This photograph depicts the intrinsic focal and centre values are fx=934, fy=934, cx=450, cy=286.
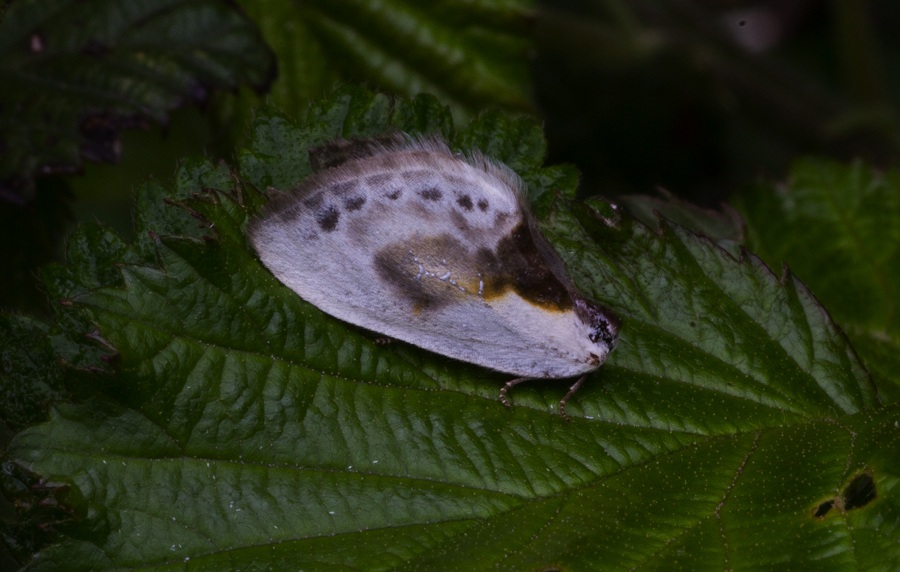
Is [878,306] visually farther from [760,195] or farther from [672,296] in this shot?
[672,296]

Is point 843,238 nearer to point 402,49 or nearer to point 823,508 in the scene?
point 823,508

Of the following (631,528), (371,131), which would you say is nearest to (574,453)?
(631,528)

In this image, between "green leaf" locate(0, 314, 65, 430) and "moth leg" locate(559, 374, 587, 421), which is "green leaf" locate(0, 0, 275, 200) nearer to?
"green leaf" locate(0, 314, 65, 430)

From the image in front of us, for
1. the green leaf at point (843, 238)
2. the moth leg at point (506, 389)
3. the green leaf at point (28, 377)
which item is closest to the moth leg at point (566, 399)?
the moth leg at point (506, 389)

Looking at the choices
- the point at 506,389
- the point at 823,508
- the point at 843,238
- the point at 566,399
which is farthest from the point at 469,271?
the point at 843,238

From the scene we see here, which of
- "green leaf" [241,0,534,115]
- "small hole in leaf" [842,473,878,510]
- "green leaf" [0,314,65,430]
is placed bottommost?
"green leaf" [0,314,65,430]

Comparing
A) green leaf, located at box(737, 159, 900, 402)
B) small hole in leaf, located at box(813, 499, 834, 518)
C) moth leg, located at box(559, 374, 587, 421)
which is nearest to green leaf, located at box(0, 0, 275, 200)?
moth leg, located at box(559, 374, 587, 421)
